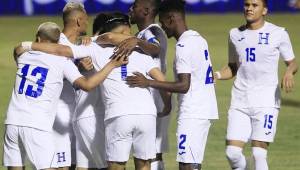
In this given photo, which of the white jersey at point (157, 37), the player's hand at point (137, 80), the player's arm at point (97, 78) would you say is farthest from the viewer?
the white jersey at point (157, 37)

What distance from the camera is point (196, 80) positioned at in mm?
10758

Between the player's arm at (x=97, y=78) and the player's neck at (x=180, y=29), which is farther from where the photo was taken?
the player's neck at (x=180, y=29)

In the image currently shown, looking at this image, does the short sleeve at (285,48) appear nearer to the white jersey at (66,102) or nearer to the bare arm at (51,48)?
the white jersey at (66,102)

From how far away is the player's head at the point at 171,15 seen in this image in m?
10.7

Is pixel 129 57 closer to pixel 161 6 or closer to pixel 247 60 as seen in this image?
pixel 161 6

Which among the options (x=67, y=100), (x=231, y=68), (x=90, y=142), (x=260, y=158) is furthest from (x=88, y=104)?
(x=260, y=158)

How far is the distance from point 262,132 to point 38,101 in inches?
110

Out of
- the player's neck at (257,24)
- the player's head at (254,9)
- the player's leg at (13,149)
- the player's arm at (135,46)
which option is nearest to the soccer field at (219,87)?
the player's neck at (257,24)

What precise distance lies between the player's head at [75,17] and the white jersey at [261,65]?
1.90 m

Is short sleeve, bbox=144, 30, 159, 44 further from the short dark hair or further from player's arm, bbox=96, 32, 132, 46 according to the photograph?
player's arm, bbox=96, 32, 132, 46

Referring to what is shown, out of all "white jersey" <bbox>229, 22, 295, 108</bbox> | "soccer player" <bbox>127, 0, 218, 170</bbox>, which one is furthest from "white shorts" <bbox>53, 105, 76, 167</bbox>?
"white jersey" <bbox>229, 22, 295, 108</bbox>

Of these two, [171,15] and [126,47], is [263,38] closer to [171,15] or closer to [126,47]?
[171,15]

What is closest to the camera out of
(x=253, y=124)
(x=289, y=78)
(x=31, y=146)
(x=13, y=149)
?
(x=31, y=146)

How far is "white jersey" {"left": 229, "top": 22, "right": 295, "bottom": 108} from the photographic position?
11.6 m
